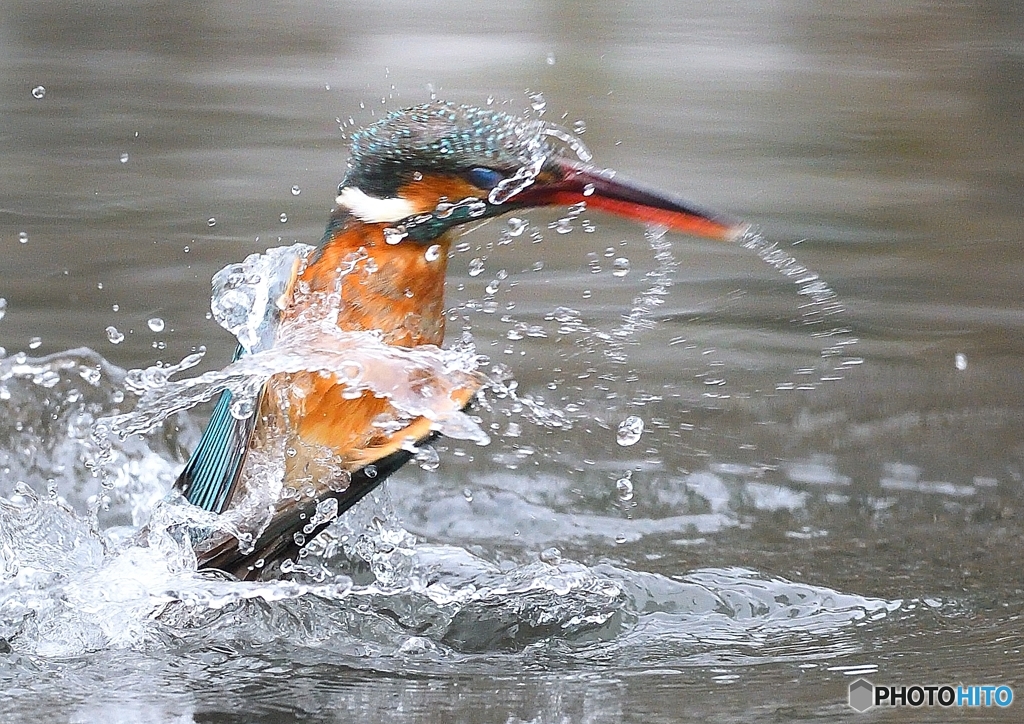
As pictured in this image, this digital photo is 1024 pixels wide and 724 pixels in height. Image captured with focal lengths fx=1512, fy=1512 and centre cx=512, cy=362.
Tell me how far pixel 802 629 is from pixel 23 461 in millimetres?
1835

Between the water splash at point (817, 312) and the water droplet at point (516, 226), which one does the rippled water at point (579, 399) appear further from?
the water droplet at point (516, 226)

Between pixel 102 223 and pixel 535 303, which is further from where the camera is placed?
pixel 102 223

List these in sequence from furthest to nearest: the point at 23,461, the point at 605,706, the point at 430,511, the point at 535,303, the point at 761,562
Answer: the point at 535,303
the point at 23,461
the point at 430,511
the point at 761,562
the point at 605,706

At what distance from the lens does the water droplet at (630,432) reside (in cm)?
339

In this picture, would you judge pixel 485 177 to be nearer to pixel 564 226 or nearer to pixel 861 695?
pixel 861 695

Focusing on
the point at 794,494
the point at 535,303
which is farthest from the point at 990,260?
the point at 794,494

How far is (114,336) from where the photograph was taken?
13.3ft

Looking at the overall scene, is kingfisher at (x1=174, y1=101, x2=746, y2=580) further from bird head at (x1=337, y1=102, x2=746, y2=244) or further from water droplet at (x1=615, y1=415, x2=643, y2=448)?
water droplet at (x1=615, y1=415, x2=643, y2=448)

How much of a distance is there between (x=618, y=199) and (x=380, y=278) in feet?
1.44

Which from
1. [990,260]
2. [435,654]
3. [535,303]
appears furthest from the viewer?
[990,260]

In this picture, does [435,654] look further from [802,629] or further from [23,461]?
[23,461]

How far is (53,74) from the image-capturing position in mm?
7352

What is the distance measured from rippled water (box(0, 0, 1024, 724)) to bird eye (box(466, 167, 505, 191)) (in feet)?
1.77

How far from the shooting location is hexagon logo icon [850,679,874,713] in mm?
2053
